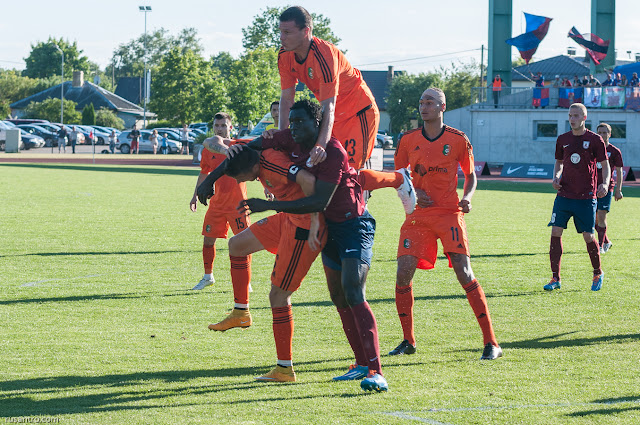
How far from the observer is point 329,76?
21.2 ft

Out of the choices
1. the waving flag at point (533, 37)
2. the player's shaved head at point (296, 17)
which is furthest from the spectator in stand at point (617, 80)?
the player's shaved head at point (296, 17)

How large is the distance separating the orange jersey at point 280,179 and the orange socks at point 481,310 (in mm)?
1747

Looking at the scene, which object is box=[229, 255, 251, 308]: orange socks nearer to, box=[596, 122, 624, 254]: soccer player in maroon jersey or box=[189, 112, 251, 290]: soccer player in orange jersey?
box=[189, 112, 251, 290]: soccer player in orange jersey

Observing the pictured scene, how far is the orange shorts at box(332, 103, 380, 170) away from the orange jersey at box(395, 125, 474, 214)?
49cm

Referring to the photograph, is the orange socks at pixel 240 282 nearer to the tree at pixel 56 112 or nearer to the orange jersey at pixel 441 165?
the orange jersey at pixel 441 165

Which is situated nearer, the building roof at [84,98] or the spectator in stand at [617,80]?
the spectator in stand at [617,80]

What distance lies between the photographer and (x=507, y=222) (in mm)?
18609

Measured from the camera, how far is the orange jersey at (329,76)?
21.2ft

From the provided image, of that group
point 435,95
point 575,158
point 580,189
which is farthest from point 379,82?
point 435,95

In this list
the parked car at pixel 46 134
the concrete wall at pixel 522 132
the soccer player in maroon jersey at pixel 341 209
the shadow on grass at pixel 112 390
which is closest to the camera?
the shadow on grass at pixel 112 390

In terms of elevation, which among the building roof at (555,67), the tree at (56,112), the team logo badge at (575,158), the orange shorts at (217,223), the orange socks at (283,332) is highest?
the building roof at (555,67)

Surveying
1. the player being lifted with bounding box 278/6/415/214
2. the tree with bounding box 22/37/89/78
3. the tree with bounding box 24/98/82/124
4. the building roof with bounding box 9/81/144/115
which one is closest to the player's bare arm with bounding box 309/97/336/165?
the player being lifted with bounding box 278/6/415/214

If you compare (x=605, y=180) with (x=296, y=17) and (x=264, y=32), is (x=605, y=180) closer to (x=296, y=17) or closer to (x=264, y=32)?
(x=296, y=17)

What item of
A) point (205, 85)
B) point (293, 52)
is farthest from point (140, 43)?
point (293, 52)
